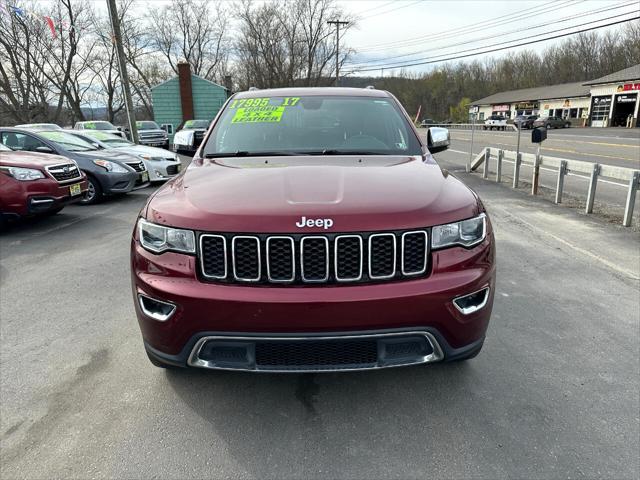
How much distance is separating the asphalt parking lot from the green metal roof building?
34.0m

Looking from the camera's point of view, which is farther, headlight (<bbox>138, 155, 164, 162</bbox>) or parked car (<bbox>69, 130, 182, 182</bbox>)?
headlight (<bbox>138, 155, 164, 162</bbox>)

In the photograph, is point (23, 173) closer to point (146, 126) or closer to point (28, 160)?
point (28, 160)

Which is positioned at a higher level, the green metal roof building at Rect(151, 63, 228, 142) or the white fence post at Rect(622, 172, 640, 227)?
the green metal roof building at Rect(151, 63, 228, 142)

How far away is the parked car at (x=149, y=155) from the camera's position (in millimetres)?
10559

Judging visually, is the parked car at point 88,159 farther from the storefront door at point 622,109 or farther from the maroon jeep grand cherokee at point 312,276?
the storefront door at point 622,109

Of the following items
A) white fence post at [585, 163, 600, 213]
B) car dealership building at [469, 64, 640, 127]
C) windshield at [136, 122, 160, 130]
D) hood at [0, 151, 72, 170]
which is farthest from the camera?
car dealership building at [469, 64, 640, 127]

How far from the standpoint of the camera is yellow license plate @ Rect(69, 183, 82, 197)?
6.80m

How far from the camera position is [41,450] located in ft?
7.00

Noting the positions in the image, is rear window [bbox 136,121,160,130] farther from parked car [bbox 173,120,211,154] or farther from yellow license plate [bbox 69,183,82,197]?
parked car [bbox 173,120,211,154]

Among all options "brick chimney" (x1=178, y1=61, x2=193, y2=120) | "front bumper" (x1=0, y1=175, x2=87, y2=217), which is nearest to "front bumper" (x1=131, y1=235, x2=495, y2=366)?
"front bumper" (x1=0, y1=175, x2=87, y2=217)

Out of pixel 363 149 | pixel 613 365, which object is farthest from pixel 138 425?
pixel 613 365

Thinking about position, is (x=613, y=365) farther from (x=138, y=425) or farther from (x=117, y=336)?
(x=117, y=336)

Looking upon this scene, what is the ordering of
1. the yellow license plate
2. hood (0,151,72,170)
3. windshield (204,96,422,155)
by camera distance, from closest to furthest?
windshield (204,96,422,155)
hood (0,151,72,170)
the yellow license plate

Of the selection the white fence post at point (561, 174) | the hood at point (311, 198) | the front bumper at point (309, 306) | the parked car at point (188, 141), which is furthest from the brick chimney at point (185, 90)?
the front bumper at point (309, 306)
